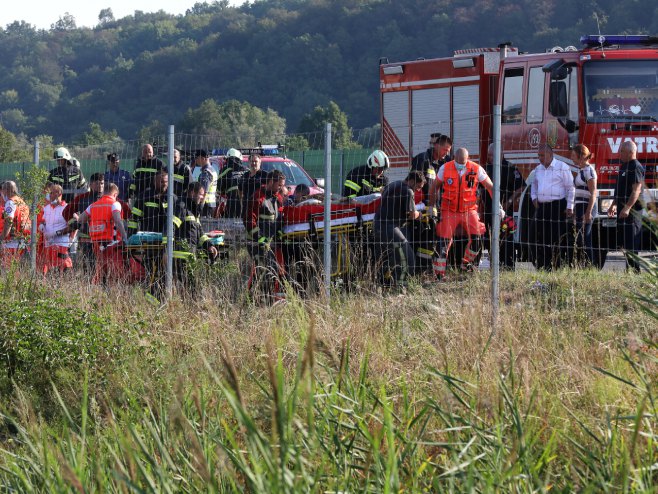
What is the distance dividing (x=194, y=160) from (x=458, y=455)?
43.2ft

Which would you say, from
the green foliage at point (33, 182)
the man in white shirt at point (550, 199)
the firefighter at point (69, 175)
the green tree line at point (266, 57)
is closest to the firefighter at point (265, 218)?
the green foliage at point (33, 182)

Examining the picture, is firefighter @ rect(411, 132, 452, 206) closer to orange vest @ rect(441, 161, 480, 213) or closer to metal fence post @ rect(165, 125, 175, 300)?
orange vest @ rect(441, 161, 480, 213)

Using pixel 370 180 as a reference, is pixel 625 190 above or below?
below

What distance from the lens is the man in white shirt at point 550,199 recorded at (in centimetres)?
1098

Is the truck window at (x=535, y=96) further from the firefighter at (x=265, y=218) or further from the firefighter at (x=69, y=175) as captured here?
the firefighter at (x=69, y=175)

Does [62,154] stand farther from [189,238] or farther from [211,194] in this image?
[189,238]

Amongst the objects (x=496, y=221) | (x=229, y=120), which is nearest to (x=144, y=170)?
(x=496, y=221)

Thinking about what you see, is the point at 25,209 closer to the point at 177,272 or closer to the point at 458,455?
the point at 177,272

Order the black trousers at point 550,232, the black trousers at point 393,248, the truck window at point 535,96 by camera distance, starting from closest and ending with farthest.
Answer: the black trousers at point 393,248 → the black trousers at point 550,232 → the truck window at point 535,96

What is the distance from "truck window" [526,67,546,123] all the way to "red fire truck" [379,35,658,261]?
13 millimetres

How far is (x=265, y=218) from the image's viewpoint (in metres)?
10.6

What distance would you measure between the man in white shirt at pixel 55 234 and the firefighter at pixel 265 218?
6.97 ft

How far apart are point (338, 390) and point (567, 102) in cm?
1078

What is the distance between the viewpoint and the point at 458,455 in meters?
3.24
